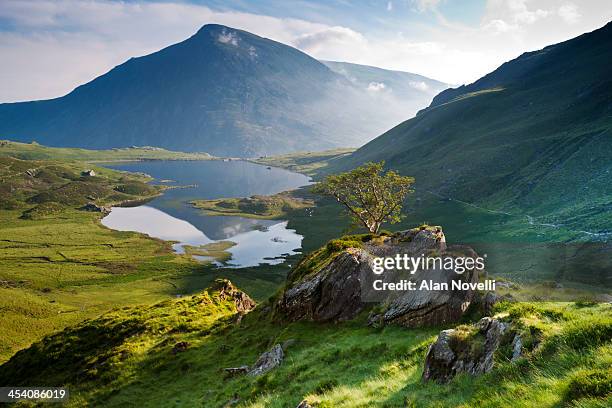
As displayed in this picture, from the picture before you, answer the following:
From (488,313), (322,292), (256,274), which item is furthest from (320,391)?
(256,274)

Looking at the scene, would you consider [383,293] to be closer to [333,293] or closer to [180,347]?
[333,293]

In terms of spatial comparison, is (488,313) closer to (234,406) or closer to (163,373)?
(234,406)

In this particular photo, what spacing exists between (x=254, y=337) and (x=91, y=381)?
20479mm

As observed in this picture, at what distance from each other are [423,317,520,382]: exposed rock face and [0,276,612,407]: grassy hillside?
2.52 ft

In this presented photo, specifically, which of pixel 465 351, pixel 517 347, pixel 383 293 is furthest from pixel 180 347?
pixel 517 347

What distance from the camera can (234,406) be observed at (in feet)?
84.1

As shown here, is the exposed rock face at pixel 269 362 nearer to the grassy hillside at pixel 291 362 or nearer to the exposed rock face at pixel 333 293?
the grassy hillside at pixel 291 362

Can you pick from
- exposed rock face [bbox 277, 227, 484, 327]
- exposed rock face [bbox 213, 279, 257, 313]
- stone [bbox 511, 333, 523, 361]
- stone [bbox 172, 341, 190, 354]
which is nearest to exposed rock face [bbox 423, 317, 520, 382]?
stone [bbox 511, 333, 523, 361]

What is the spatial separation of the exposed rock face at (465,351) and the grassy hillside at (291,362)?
0.77m

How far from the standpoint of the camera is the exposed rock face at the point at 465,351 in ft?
52.9

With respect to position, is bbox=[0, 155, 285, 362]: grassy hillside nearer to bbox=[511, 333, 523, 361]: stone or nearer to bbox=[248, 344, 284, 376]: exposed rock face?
bbox=[248, 344, 284, 376]: exposed rock face

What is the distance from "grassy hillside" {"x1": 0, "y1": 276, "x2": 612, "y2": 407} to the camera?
1215 centimetres

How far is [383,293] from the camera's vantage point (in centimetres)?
3781

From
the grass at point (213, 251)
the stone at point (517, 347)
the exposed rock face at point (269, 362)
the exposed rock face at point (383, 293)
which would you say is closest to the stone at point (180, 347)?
the exposed rock face at point (383, 293)
